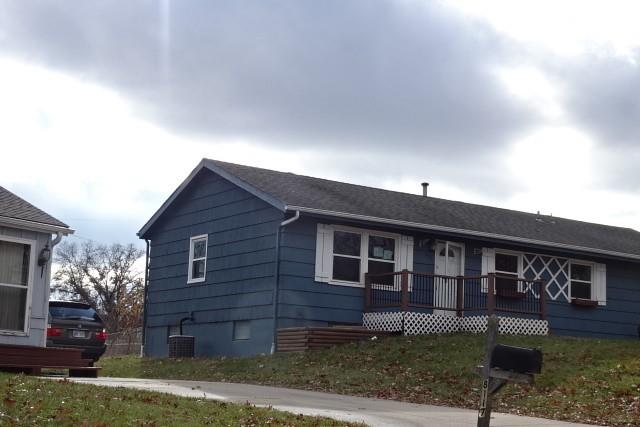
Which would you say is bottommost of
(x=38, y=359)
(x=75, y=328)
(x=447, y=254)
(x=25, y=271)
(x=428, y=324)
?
(x=38, y=359)

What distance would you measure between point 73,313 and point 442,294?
933 cm

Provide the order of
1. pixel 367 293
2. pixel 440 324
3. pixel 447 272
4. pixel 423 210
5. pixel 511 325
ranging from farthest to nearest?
1. pixel 423 210
2. pixel 447 272
3. pixel 367 293
4. pixel 511 325
5. pixel 440 324

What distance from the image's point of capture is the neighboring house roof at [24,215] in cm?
1891

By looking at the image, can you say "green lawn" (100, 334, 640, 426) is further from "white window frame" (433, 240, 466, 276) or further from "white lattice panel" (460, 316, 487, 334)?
"white window frame" (433, 240, 466, 276)

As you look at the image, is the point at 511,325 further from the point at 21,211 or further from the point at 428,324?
the point at 21,211

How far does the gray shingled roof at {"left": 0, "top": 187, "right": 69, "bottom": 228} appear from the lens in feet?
62.5

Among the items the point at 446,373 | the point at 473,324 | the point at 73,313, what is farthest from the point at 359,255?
the point at 73,313

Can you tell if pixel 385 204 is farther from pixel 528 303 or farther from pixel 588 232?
pixel 588 232

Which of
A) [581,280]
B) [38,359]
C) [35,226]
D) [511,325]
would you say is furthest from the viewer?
[581,280]

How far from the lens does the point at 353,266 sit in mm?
26344

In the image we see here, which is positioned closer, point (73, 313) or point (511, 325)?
point (73, 313)

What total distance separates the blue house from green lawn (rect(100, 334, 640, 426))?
6.29 ft

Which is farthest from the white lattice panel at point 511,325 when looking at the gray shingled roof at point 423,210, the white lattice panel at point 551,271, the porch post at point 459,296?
the white lattice panel at point 551,271

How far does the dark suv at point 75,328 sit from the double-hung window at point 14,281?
138 inches
